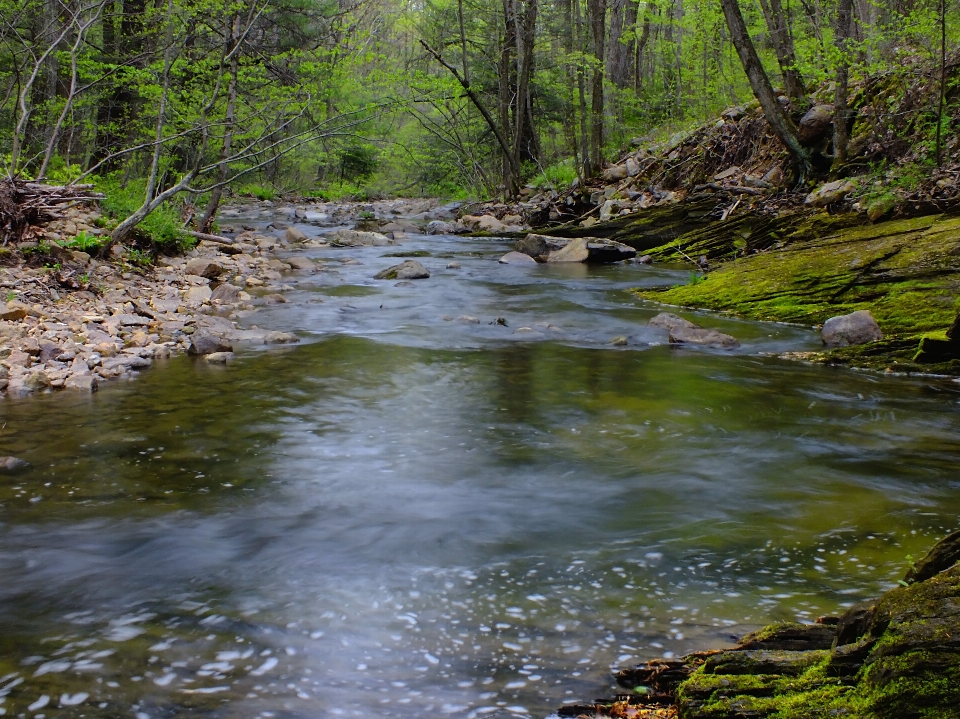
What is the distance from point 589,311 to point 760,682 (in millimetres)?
8931

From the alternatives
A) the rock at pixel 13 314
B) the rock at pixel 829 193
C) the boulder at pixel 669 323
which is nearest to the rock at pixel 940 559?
the boulder at pixel 669 323

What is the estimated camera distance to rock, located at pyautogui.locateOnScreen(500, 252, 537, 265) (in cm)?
1609

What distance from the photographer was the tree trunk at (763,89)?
13391 millimetres

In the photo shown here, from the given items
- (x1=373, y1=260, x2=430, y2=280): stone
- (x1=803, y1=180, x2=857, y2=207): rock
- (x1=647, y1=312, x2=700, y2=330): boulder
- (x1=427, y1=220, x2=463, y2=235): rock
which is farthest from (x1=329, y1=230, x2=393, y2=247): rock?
(x1=647, y1=312, x2=700, y2=330): boulder

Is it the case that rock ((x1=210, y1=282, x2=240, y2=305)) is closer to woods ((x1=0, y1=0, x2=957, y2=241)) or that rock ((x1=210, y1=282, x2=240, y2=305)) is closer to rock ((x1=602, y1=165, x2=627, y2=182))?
woods ((x1=0, y1=0, x2=957, y2=241))

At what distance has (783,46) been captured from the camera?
47.0 feet

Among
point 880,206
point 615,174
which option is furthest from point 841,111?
point 615,174

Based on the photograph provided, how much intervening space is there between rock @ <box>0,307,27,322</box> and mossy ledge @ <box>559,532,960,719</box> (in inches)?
287

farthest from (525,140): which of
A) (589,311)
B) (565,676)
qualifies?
(565,676)

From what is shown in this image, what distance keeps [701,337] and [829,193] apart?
595cm

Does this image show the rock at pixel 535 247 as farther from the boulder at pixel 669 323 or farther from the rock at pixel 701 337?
the rock at pixel 701 337

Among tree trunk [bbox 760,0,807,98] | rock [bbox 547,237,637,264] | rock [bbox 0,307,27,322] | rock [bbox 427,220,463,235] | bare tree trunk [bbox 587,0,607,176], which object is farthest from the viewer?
rock [bbox 427,220,463,235]

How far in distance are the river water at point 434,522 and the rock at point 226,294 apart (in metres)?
3.43

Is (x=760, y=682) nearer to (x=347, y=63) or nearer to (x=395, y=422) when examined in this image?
(x=395, y=422)
